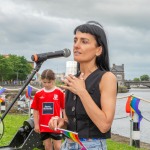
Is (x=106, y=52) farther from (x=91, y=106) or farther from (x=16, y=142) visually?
(x=16, y=142)

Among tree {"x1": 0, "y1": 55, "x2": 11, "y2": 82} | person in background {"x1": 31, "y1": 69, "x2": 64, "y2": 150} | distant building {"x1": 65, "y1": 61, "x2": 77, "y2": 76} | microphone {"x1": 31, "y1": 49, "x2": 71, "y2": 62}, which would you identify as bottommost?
person in background {"x1": 31, "y1": 69, "x2": 64, "y2": 150}

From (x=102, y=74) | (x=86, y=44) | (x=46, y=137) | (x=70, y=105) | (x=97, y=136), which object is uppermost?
(x=86, y=44)

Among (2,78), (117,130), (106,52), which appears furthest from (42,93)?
(2,78)

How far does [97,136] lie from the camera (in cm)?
203

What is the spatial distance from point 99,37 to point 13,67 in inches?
3791

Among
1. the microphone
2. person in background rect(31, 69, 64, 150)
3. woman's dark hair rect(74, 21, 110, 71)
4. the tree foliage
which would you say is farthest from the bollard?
the tree foliage

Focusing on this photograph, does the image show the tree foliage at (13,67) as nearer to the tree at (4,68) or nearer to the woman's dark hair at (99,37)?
the tree at (4,68)

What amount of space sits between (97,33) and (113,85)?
1.00 feet

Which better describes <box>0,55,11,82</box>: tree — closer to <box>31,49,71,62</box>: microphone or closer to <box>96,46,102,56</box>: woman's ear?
<box>31,49,71,62</box>: microphone

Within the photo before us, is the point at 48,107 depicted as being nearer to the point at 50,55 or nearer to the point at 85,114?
the point at 50,55

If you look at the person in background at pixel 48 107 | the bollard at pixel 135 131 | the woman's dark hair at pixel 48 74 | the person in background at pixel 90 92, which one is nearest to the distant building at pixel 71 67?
the person in background at pixel 90 92

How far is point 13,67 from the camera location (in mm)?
97250

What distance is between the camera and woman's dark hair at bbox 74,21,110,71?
2123 mm

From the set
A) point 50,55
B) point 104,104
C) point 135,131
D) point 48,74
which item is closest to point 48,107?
point 48,74
